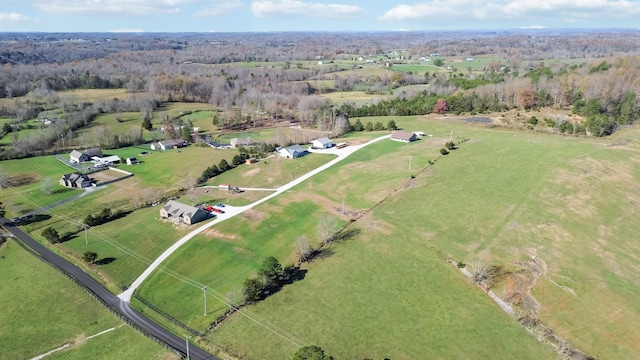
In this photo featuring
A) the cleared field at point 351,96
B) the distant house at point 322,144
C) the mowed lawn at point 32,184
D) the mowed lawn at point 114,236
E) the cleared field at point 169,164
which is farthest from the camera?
the cleared field at point 351,96

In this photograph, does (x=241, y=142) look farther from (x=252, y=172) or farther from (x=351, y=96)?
(x=351, y=96)

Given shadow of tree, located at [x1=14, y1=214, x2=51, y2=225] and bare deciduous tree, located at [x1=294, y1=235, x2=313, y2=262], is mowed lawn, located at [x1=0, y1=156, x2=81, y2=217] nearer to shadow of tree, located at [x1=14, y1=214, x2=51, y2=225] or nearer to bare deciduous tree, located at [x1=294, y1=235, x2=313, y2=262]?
shadow of tree, located at [x1=14, y1=214, x2=51, y2=225]

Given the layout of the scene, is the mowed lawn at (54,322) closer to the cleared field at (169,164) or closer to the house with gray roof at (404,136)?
the cleared field at (169,164)

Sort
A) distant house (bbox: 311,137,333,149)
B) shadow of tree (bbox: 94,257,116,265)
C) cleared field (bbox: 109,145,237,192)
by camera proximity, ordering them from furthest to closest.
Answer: distant house (bbox: 311,137,333,149) < cleared field (bbox: 109,145,237,192) < shadow of tree (bbox: 94,257,116,265)

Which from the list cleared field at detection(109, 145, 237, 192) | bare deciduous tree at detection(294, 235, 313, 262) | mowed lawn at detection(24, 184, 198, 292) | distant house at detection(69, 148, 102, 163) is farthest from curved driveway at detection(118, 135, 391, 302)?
distant house at detection(69, 148, 102, 163)

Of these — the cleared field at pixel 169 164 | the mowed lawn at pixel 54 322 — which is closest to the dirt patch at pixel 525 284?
the mowed lawn at pixel 54 322

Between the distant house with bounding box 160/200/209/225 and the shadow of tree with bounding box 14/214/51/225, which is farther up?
the distant house with bounding box 160/200/209/225
